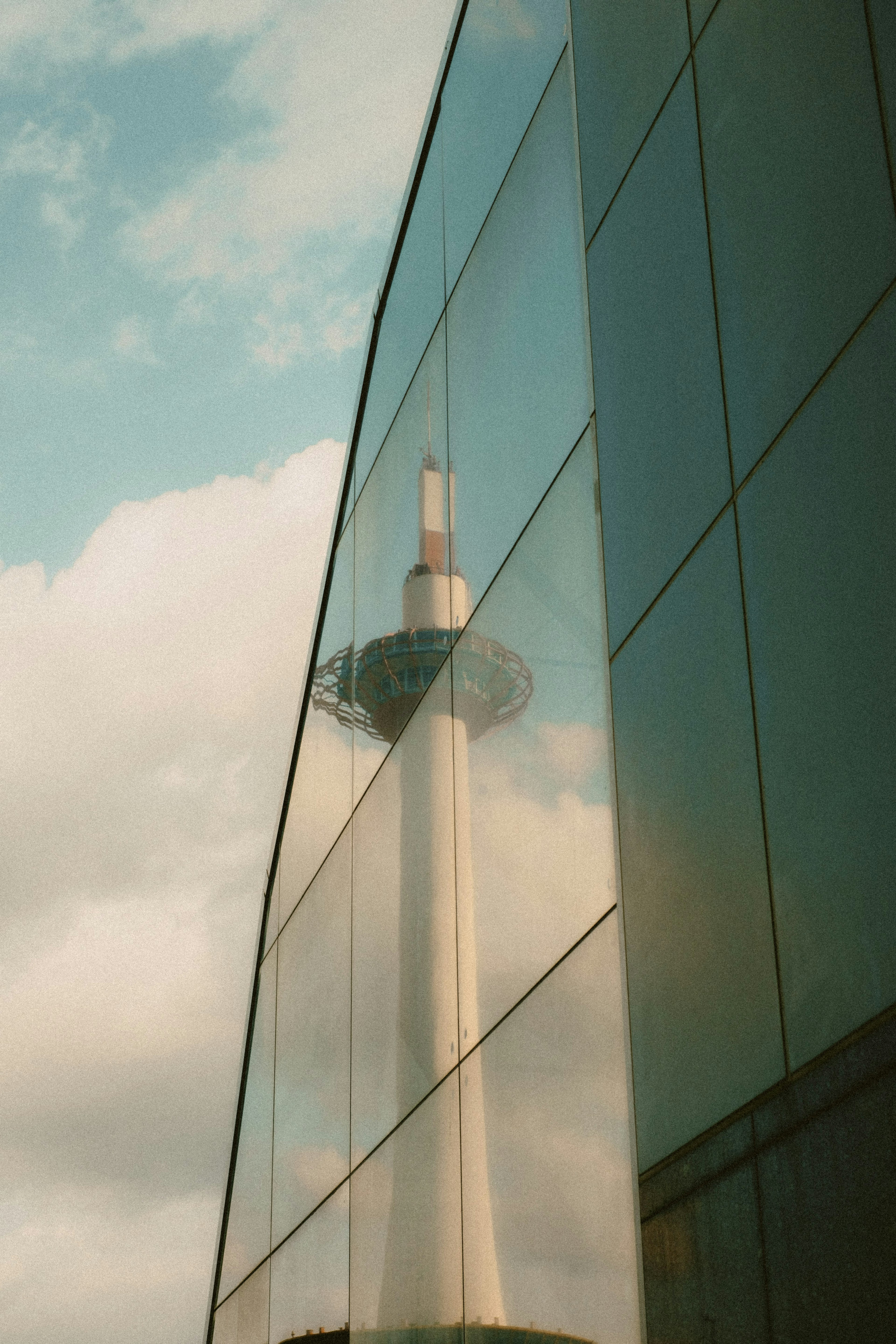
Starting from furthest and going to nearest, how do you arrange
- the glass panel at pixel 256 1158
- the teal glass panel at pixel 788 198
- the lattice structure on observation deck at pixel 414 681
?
the glass panel at pixel 256 1158 < the lattice structure on observation deck at pixel 414 681 < the teal glass panel at pixel 788 198

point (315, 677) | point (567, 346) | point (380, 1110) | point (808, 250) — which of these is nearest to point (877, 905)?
point (808, 250)

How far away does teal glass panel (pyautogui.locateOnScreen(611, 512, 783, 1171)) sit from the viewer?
6457mm

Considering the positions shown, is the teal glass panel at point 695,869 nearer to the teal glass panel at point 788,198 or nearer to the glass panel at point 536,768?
the glass panel at point 536,768

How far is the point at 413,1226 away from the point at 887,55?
30.2 ft

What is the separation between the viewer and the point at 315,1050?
1475cm

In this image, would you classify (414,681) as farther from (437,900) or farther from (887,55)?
(887,55)

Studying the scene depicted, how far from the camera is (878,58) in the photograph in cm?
633

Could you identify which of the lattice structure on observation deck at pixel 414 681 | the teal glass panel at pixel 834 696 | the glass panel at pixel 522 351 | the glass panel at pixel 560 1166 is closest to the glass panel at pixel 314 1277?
the glass panel at pixel 560 1166

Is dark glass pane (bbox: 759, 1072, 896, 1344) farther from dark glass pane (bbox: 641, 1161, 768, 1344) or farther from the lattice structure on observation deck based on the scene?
the lattice structure on observation deck

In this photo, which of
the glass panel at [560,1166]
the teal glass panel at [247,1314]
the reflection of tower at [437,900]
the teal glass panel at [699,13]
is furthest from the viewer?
the teal glass panel at [247,1314]

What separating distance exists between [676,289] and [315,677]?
1018 cm

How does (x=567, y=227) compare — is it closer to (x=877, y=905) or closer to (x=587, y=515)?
(x=587, y=515)

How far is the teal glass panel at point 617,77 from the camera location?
9000 mm

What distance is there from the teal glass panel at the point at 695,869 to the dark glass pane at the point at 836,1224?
450 mm
